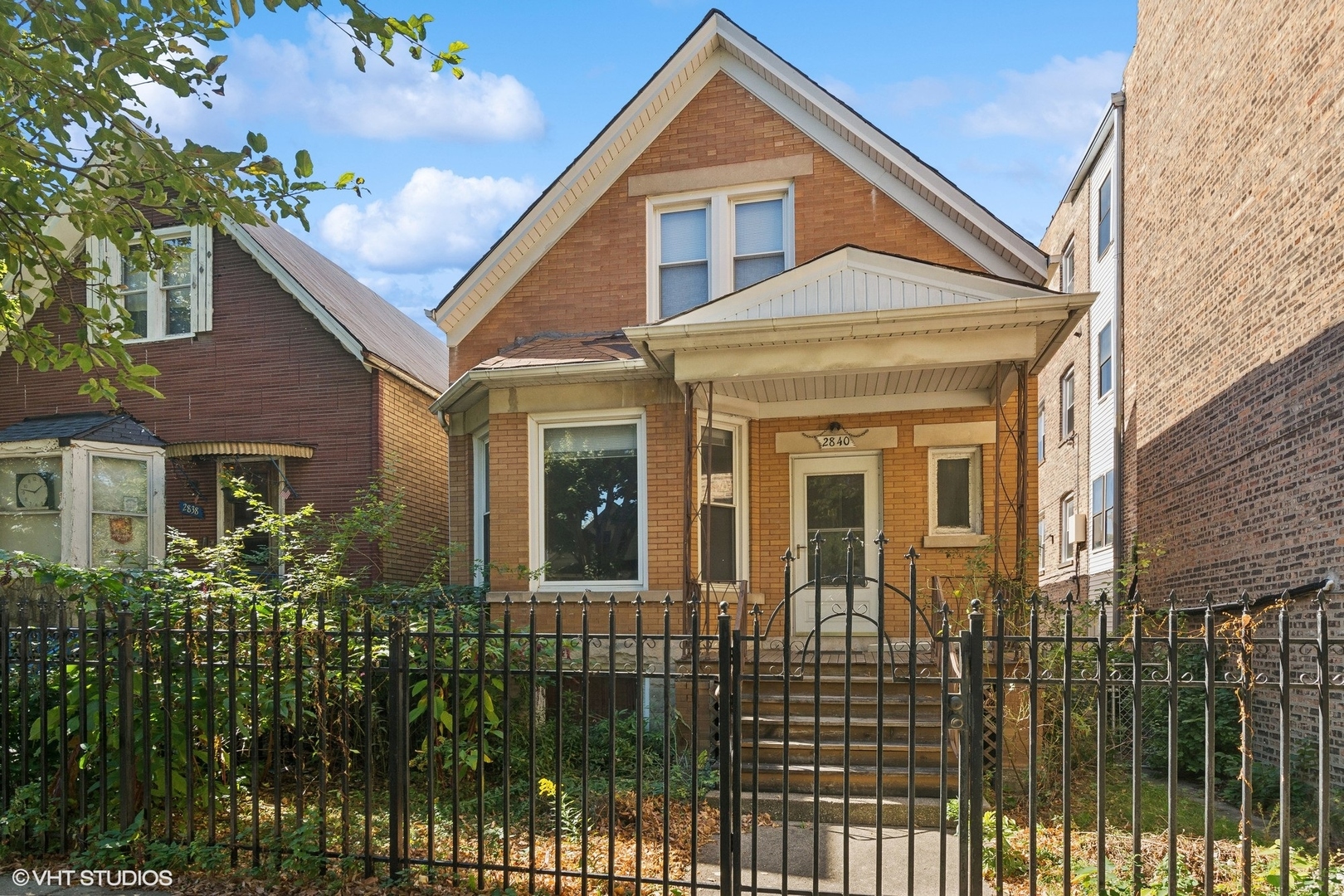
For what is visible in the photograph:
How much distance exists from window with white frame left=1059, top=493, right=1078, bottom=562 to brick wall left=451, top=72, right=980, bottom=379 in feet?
34.3

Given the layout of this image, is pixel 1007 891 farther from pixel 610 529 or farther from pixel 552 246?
pixel 552 246

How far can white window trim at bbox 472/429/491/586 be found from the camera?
1301 cm

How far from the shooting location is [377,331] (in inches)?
664

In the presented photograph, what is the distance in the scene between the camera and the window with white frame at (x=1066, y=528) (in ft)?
66.5

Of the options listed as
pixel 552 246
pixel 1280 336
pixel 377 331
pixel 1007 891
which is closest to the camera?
pixel 1007 891

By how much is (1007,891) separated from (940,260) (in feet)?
25.2

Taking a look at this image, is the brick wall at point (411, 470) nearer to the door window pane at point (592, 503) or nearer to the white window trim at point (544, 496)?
the white window trim at point (544, 496)

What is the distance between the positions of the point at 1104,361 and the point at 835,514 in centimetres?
851

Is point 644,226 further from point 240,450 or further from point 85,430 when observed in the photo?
point 85,430

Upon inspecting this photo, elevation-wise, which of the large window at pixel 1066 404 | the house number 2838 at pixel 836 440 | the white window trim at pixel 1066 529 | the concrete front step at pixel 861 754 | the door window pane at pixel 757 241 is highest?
the door window pane at pixel 757 241

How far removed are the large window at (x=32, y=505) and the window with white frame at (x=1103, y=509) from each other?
53.0 ft

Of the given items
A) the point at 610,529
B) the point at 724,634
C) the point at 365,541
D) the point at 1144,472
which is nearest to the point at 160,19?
the point at 724,634

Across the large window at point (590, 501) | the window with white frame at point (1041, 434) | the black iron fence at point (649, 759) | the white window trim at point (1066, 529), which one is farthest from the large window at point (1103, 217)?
the large window at point (590, 501)

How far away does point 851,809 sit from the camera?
7.63 metres
